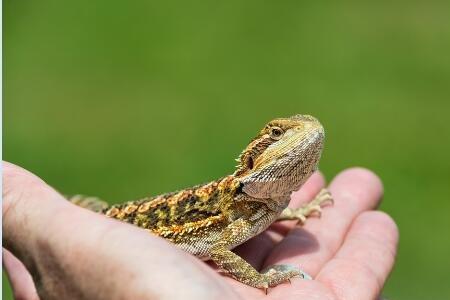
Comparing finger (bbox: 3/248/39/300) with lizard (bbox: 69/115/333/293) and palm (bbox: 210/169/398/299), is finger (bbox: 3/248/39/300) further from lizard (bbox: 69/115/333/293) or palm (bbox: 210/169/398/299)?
palm (bbox: 210/169/398/299)

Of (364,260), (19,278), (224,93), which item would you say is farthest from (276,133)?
(224,93)

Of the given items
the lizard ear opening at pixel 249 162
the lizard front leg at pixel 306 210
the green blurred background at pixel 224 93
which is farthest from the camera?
the green blurred background at pixel 224 93

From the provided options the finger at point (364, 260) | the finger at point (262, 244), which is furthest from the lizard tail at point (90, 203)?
the finger at point (364, 260)

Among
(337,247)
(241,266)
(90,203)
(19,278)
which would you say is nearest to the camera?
(19,278)

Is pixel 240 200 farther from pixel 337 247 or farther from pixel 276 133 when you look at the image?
pixel 337 247

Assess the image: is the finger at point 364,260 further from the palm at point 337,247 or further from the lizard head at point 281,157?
the lizard head at point 281,157

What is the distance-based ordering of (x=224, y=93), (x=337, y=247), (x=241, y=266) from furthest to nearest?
(x=224, y=93), (x=337, y=247), (x=241, y=266)
